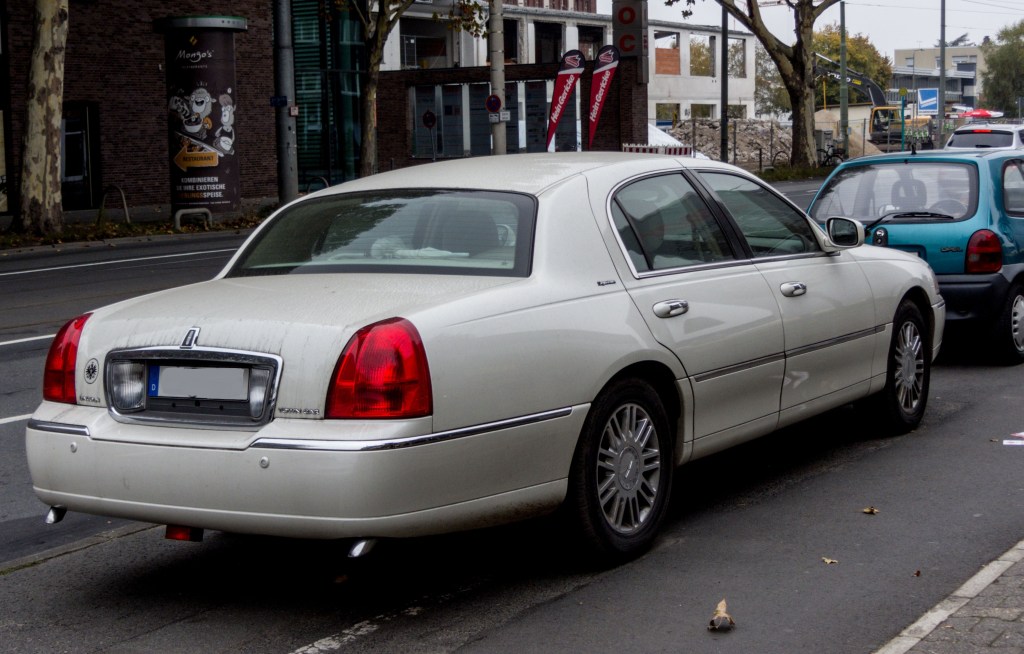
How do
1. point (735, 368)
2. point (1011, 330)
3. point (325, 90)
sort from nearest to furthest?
point (735, 368) < point (1011, 330) < point (325, 90)

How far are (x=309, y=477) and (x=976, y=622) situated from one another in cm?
218

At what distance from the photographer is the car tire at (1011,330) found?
974cm

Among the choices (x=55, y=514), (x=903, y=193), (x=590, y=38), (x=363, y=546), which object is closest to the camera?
(x=363, y=546)

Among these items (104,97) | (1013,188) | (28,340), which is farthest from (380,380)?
(104,97)

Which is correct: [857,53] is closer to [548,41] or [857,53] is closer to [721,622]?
[548,41]

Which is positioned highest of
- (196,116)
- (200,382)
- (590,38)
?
(590,38)

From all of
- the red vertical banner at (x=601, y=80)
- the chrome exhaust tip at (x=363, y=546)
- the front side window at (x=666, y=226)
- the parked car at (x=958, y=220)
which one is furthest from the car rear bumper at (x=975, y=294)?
the red vertical banner at (x=601, y=80)

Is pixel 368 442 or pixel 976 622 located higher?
pixel 368 442

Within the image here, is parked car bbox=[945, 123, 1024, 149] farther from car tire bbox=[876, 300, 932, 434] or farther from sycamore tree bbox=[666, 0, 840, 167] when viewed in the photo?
car tire bbox=[876, 300, 932, 434]

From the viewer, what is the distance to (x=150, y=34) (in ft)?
113

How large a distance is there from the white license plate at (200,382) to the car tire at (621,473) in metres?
1.24

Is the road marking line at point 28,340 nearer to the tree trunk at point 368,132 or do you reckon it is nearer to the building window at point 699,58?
the tree trunk at point 368,132

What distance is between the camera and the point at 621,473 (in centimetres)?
513

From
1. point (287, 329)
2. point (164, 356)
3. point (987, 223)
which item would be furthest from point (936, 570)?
point (987, 223)
